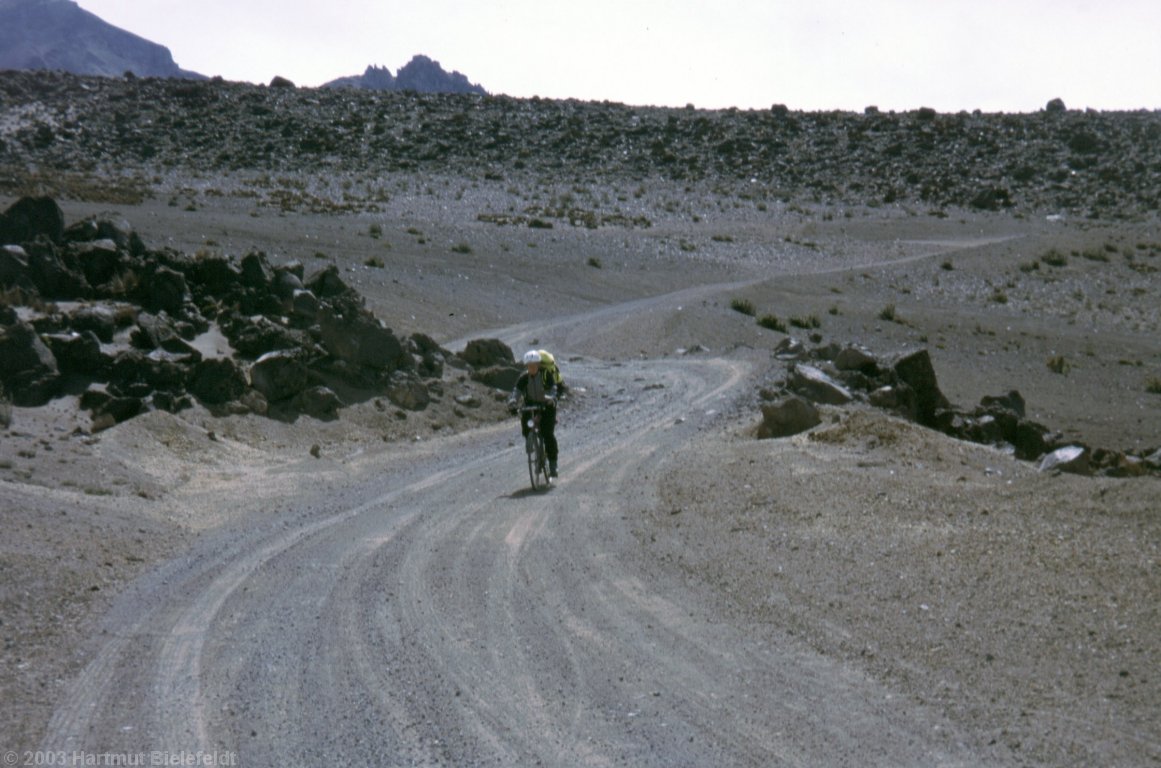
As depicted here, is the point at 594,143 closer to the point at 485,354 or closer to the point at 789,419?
the point at 485,354

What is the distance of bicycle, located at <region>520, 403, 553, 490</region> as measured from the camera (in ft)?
53.2

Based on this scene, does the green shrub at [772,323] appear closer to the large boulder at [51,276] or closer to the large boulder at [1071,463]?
the large boulder at [51,276]

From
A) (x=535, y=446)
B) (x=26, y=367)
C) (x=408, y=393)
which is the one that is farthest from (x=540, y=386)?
(x=26, y=367)

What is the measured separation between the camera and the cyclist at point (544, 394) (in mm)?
16359

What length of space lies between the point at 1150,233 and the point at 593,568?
67.6 metres

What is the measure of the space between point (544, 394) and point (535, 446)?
2.40ft

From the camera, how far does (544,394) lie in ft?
54.3

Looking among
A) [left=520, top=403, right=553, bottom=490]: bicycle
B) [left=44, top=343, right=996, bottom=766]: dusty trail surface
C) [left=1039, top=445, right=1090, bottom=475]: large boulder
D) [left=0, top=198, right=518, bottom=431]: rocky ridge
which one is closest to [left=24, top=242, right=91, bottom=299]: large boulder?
[left=0, top=198, right=518, bottom=431]: rocky ridge

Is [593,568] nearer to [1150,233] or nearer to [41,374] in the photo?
[41,374]

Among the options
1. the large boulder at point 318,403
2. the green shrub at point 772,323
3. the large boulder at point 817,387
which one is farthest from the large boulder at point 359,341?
the green shrub at point 772,323

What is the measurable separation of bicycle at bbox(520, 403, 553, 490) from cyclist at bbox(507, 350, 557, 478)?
56 millimetres

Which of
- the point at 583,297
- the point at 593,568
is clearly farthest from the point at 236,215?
the point at 593,568

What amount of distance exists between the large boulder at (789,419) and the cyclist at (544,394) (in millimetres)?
4054

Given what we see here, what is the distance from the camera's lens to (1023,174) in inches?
3524
